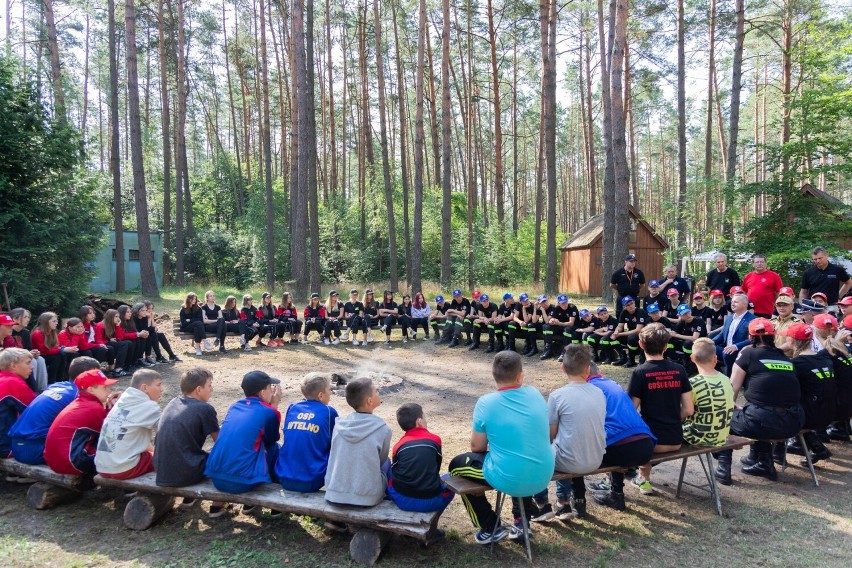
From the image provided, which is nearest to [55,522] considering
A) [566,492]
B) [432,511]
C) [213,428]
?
[213,428]

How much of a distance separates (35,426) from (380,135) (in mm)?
20867

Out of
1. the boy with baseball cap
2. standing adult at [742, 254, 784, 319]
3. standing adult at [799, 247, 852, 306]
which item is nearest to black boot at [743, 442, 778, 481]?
standing adult at [742, 254, 784, 319]

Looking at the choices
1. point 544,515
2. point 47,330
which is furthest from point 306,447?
point 47,330

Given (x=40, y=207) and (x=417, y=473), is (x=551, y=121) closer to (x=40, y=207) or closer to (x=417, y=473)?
(x=40, y=207)

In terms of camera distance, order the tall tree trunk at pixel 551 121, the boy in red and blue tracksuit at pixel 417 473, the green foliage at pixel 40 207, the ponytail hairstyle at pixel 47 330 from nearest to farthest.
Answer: the boy in red and blue tracksuit at pixel 417 473 < the ponytail hairstyle at pixel 47 330 < the green foliage at pixel 40 207 < the tall tree trunk at pixel 551 121

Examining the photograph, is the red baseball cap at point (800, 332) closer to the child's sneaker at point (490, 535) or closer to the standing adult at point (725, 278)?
the child's sneaker at point (490, 535)

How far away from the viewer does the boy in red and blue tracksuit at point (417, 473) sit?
3.45m

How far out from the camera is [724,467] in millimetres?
4734

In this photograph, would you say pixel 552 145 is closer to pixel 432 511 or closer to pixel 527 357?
pixel 527 357

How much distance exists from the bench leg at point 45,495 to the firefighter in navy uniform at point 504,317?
8.88 m

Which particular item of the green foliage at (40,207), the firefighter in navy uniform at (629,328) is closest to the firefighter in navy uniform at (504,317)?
the firefighter in navy uniform at (629,328)

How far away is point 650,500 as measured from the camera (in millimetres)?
4422

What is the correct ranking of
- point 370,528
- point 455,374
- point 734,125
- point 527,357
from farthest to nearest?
point 734,125 < point 527,357 < point 455,374 < point 370,528

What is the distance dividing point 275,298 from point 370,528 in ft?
60.3
